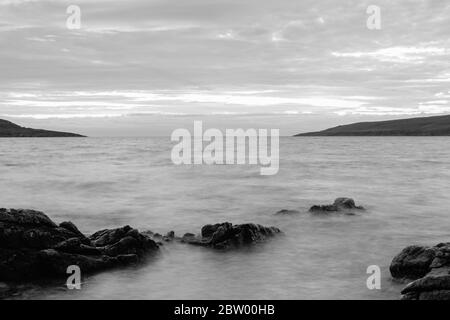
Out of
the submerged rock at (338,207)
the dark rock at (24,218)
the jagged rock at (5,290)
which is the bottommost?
the jagged rock at (5,290)

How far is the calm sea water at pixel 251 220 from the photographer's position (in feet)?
41.8

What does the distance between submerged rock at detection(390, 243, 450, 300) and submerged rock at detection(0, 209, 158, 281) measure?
763 cm

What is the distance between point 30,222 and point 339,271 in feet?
29.9

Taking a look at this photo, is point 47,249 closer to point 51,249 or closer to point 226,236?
point 51,249

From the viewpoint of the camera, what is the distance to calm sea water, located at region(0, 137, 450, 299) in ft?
41.8

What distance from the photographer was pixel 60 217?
23.8 meters

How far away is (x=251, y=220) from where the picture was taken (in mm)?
23734

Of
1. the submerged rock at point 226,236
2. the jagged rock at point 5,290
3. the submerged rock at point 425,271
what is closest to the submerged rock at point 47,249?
the jagged rock at point 5,290

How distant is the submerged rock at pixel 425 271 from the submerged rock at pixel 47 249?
7.63 metres

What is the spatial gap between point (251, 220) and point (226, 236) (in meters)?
6.86

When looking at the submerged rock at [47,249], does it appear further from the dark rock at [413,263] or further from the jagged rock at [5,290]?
the dark rock at [413,263]

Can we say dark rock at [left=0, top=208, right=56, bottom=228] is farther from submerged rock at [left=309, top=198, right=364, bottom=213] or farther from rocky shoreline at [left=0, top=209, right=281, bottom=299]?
submerged rock at [left=309, top=198, right=364, bottom=213]

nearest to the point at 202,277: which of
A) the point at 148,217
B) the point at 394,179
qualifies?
the point at 148,217
